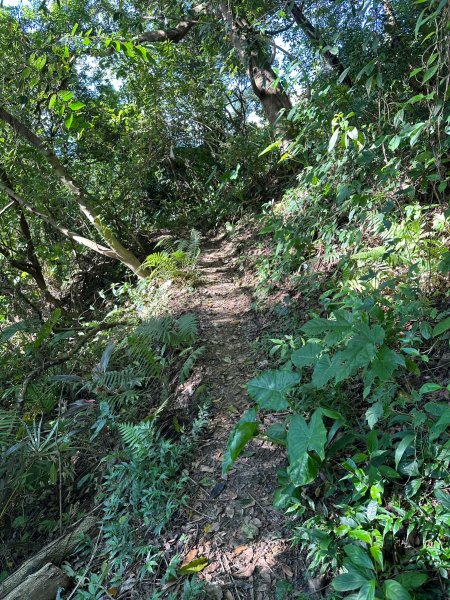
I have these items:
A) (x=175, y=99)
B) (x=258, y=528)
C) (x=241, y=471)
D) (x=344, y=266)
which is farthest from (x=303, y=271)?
(x=175, y=99)

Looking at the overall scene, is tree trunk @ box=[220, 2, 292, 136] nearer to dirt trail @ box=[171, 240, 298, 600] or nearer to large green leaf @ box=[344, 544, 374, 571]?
dirt trail @ box=[171, 240, 298, 600]

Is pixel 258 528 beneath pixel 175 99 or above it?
beneath

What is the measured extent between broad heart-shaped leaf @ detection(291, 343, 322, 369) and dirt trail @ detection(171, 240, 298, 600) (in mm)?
746

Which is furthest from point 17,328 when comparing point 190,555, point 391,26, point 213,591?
point 391,26

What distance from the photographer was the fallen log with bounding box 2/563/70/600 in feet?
7.92

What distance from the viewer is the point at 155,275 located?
6430mm

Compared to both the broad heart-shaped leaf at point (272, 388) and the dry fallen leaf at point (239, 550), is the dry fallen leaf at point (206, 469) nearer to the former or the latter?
the dry fallen leaf at point (239, 550)

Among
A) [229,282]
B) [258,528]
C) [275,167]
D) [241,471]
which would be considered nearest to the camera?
[258,528]

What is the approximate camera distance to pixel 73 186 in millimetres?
6000

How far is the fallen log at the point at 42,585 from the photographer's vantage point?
241 centimetres

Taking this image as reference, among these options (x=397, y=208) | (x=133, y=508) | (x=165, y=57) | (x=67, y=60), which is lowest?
(x=133, y=508)

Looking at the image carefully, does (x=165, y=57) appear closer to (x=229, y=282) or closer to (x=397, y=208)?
(x=229, y=282)

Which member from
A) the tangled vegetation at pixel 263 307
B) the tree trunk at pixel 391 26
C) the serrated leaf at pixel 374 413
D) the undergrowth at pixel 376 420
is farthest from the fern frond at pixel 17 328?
the tree trunk at pixel 391 26

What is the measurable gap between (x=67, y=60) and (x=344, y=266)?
130 inches
